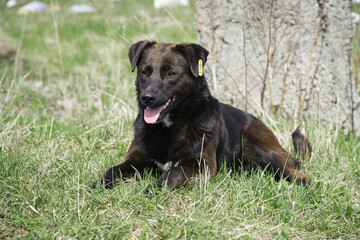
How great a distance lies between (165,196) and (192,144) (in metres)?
0.60

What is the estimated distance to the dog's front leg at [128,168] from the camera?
10.0ft

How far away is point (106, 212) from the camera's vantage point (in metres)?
2.56

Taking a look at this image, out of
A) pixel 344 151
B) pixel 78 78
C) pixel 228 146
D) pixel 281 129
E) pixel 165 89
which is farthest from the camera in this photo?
pixel 78 78

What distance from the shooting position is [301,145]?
12.6 feet

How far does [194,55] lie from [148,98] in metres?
0.59

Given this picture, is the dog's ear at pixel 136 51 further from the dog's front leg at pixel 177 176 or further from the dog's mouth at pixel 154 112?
the dog's front leg at pixel 177 176

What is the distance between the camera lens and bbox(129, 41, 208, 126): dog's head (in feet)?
10.2

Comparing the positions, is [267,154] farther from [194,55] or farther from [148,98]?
[148,98]

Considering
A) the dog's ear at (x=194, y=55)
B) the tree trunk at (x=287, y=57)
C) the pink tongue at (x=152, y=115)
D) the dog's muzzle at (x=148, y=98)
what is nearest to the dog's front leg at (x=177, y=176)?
the pink tongue at (x=152, y=115)

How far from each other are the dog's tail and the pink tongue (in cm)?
158

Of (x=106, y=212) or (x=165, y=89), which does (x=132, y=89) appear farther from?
(x=106, y=212)

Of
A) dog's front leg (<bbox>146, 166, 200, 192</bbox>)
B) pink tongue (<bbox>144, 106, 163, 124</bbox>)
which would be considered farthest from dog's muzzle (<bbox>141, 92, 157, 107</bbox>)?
dog's front leg (<bbox>146, 166, 200, 192</bbox>)

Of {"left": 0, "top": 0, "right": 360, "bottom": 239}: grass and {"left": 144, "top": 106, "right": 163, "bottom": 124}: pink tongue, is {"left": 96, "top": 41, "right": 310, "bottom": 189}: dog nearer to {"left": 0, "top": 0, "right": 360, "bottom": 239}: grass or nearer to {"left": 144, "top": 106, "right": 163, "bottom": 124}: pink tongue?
{"left": 144, "top": 106, "right": 163, "bottom": 124}: pink tongue

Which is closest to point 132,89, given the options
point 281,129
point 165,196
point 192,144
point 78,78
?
point 78,78
